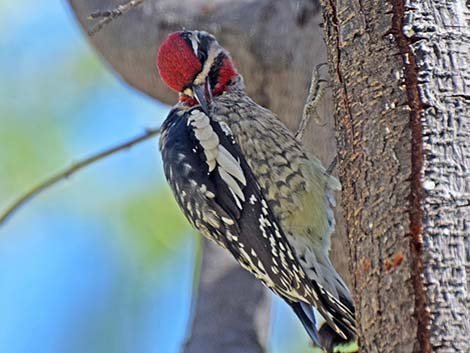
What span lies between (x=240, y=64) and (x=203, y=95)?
278 mm

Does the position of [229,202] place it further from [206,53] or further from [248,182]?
[206,53]

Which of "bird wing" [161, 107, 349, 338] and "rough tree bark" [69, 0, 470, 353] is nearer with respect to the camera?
"rough tree bark" [69, 0, 470, 353]

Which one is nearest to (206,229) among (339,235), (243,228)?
(243,228)

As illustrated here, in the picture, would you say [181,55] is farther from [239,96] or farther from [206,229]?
[206,229]

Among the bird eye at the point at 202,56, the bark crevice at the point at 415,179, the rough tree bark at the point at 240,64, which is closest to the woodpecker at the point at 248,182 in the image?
the bird eye at the point at 202,56

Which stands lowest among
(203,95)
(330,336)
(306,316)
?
(306,316)

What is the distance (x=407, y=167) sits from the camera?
1.62 meters

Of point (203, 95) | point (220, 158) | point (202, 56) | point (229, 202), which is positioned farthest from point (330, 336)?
point (202, 56)

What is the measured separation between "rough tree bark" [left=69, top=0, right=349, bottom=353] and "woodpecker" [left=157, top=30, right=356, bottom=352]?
0.11 meters

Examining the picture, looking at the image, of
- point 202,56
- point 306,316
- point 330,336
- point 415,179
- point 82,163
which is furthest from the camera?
point 82,163

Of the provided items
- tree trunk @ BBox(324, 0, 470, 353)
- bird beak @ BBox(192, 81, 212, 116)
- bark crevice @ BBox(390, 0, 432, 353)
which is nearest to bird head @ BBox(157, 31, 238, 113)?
bird beak @ BBox(192, 81, 212, 116)

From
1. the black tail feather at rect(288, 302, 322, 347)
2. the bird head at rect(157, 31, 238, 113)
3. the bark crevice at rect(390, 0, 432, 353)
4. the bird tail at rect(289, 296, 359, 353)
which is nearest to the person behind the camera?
the bark crevice at rect(390, 0, 432, 353)

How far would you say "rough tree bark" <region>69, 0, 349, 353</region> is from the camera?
3.24 meters

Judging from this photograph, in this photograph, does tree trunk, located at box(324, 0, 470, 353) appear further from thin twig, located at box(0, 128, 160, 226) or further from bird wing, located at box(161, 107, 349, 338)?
thin twig, located at box(0, 128, 160, 226)
